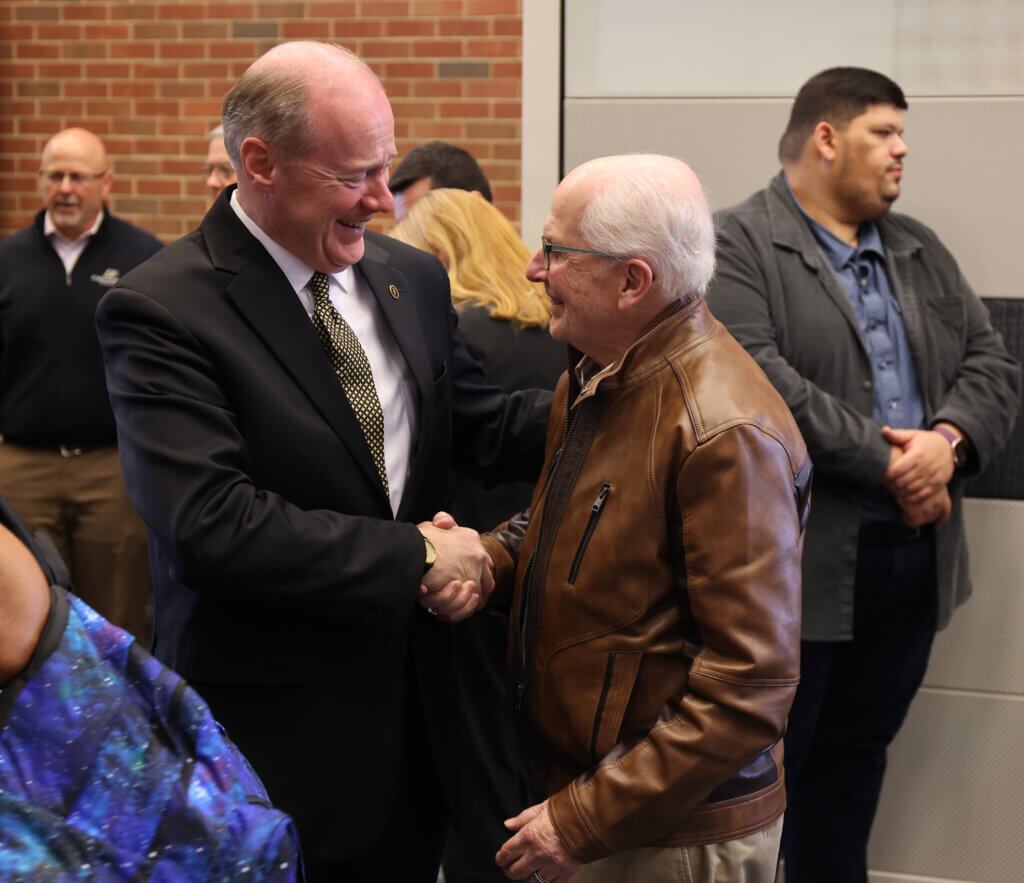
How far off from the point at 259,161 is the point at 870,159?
1475mm

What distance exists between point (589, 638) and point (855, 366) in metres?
1.26

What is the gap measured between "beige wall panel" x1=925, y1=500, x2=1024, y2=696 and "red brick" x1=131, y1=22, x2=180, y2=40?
4125 millimetres

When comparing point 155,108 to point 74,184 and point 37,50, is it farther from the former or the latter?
point 74,184

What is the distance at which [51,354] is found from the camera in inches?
151

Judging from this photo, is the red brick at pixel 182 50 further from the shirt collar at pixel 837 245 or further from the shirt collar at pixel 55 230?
the shirt collar at pixel 837 245

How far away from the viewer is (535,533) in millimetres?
1562

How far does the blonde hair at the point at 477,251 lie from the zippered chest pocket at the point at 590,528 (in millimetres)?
1062

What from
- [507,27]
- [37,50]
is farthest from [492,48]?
[37,50]

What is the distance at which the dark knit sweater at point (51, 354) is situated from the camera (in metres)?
3.82

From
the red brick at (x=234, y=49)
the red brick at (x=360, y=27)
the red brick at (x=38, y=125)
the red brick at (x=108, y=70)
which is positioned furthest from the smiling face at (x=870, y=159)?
the red brick at (x=38, y=125)

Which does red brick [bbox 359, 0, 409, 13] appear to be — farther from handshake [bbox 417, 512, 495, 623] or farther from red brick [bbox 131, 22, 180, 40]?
handshake [bbox 417, 512, 495, 623]

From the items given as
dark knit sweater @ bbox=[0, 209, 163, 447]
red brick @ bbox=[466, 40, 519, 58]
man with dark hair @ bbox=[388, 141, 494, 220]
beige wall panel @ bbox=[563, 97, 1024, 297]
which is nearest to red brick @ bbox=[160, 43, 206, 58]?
red brick @ bbox=[466, 40, 519, 58]

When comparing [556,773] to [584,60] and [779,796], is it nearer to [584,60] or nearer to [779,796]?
[779,796]

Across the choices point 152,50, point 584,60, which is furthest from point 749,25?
point 152,50
